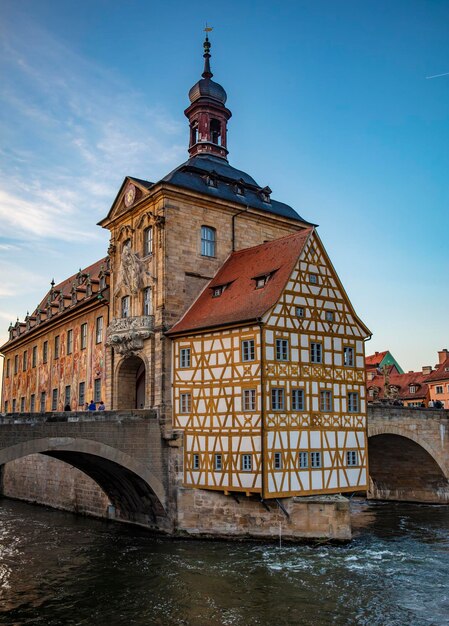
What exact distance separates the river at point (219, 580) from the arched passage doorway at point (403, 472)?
9.24 m

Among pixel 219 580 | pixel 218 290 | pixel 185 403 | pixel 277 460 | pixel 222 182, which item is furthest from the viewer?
pixel 222 182

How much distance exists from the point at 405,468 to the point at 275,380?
17834 mm

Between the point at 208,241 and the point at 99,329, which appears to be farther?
the point at 99,329

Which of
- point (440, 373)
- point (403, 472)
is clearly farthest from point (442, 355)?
point (403, 472)

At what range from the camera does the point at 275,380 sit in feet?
79.0

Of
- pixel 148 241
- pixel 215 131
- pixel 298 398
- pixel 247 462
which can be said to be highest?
pixel 215 131

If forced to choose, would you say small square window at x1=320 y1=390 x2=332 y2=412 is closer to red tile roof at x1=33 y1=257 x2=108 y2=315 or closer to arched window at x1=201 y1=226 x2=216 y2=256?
arched window at x1=201 y1=226 x2=216 y2=256

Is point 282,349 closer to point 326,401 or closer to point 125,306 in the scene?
point 326,401

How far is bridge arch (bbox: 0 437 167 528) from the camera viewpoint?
76.2ft

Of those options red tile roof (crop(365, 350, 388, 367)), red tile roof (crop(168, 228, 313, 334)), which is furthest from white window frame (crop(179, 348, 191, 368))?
red tile roof (crop(365, 350, 388, 367))

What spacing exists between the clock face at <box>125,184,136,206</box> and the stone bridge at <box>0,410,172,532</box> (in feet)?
34.2

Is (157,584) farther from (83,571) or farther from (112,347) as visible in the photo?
(112,347)

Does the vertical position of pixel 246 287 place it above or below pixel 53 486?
above

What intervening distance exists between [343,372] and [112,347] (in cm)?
1106
